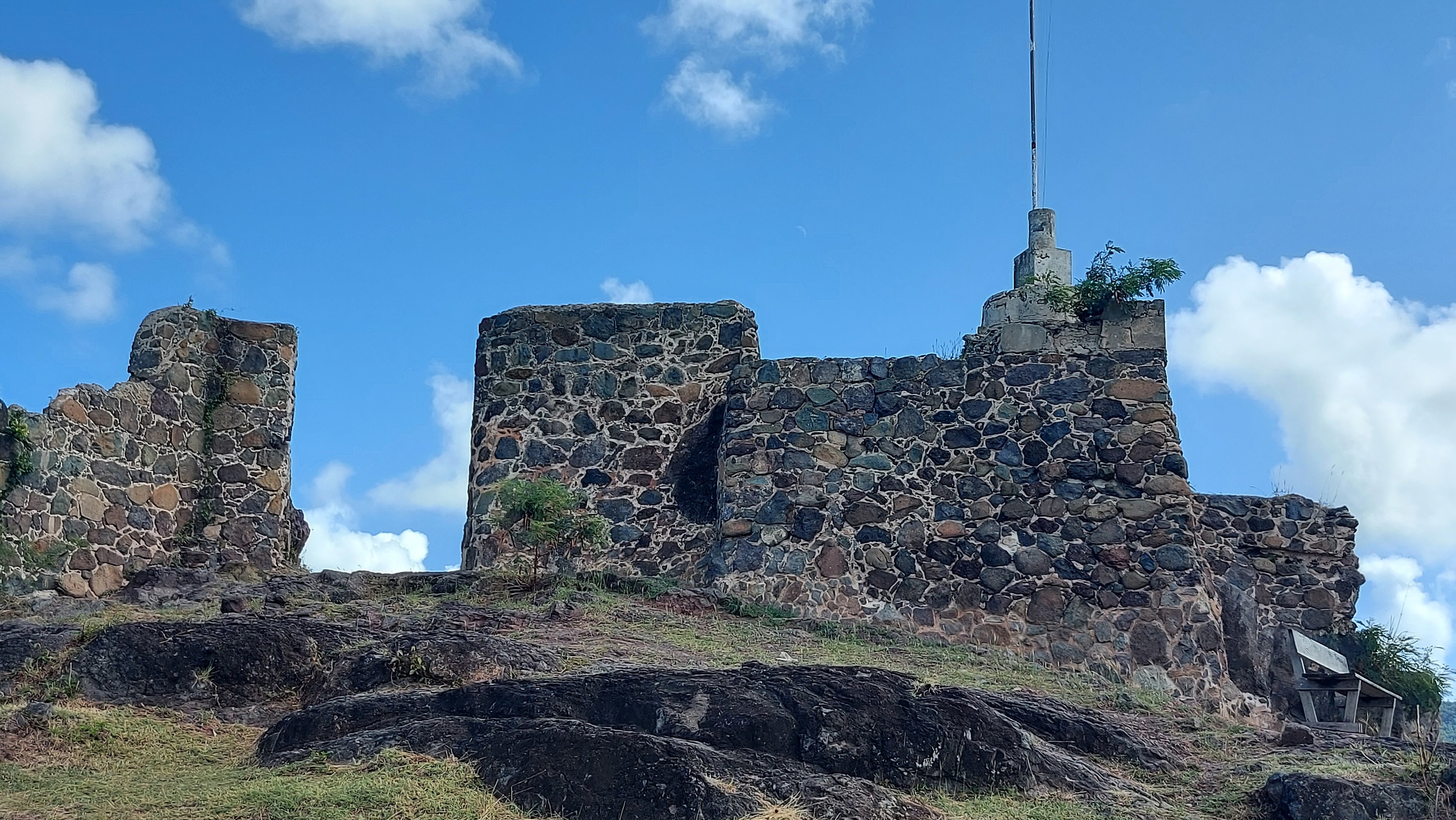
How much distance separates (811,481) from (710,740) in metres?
7.25

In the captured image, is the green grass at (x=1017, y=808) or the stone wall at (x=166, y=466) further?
the stone wall at (x=166, y=466)

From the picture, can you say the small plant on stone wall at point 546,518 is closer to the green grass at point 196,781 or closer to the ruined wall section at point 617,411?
the ruined wall section at point 617,411

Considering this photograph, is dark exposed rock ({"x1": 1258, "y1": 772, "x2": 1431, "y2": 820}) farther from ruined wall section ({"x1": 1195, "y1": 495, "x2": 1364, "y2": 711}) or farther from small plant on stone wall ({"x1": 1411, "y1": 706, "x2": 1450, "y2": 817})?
ruined wall section ({"x1": 1195, "y1": 495, "x2": 1364, "y2": 711})

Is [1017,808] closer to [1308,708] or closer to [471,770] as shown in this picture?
[471,770]

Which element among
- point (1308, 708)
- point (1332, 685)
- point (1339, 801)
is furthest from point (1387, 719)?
point (1339, 801)

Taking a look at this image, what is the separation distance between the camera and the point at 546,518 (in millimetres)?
14078

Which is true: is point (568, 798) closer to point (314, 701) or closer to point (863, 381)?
point (314, 701)

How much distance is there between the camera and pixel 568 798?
736 centimetres

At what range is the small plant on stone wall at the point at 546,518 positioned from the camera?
46.0 ft

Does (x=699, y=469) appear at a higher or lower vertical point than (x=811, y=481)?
higher

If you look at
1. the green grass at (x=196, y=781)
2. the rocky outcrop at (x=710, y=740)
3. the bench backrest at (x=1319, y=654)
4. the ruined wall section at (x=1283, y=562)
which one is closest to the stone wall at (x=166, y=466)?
the green grass at (x=196, y=781)

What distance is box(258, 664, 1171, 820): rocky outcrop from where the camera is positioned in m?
7.45

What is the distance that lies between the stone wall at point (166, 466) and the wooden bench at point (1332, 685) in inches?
432

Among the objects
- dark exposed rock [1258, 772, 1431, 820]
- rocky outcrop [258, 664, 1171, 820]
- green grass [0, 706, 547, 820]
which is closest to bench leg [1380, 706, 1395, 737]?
rocky outcrop [258, 664, 1171, 820]
